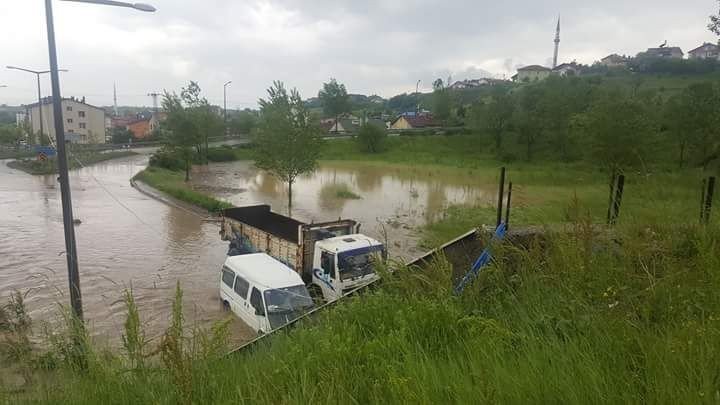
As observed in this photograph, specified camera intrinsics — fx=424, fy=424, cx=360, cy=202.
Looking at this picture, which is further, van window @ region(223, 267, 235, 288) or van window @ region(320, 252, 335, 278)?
van window @ region(223, 267, 235, 288)

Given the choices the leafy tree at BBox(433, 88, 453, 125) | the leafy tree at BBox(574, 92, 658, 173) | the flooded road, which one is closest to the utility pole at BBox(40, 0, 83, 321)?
the flooded road

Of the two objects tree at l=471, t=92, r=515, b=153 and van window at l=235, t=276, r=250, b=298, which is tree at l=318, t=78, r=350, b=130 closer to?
tree at l=471, t=92, r=515, b=153

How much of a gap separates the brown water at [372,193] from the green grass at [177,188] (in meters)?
1.92

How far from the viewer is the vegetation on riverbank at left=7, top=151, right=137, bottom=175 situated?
120 ft

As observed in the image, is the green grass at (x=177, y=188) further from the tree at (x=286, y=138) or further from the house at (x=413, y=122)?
the house at (x=413, y=122)

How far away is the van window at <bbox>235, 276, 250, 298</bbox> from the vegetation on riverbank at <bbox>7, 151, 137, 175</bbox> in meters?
26.9

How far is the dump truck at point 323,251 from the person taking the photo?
945cm

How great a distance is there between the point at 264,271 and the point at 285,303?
1.08 metres

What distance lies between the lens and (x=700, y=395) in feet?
5.75

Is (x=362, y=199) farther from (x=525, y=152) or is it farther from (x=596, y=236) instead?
(x=525, y=152)

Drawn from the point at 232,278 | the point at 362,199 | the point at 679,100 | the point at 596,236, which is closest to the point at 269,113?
the point at 362,199

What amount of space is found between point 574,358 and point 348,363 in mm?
1338

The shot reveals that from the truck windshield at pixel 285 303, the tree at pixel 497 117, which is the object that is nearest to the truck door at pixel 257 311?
the truck windshield at pixel 285 303

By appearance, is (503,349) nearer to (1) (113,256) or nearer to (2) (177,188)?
(1) (113,256)
